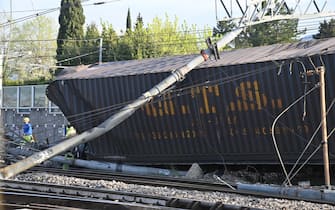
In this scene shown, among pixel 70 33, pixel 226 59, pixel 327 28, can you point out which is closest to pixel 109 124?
pixel 226 59

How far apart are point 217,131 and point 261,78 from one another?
1944mm

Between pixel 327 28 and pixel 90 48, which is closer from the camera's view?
pixel 327 28

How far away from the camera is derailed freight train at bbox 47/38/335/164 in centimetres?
1150

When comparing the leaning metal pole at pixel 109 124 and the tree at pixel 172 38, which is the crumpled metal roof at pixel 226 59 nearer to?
the leaning metal pole at pixel 109 124

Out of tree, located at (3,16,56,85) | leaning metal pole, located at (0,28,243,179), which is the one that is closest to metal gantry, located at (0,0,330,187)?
leaning metal pole, located at (0,28,243,179)

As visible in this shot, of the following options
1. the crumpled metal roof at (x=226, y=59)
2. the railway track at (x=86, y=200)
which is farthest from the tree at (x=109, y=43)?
the railway track at (x=86, y=200)

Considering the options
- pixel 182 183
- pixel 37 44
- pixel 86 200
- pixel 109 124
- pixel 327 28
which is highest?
pixel 327 28

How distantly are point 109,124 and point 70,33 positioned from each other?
32454mm

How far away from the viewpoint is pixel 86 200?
8.00m

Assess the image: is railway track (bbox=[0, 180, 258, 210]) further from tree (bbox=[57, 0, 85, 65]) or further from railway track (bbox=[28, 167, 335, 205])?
tree (bbox=[57, 0, 85, 65])

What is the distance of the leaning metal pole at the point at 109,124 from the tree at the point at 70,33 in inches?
1088

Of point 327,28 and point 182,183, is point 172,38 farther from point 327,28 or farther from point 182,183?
point 182,183

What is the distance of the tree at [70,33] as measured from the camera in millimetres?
39969

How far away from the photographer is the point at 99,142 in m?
15.5
